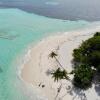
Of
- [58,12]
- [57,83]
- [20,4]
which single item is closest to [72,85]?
[57,83]

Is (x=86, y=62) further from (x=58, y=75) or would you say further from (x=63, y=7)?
(x=63, y=7)

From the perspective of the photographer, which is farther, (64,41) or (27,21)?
(27,21)

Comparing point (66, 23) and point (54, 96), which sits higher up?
point (66, 23)

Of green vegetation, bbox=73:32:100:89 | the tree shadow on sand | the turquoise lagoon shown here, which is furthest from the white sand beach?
the turquoise lagoon

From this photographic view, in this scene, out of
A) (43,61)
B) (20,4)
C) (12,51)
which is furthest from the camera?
(20,4)

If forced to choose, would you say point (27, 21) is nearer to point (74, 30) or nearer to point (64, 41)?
point (74, 30)
